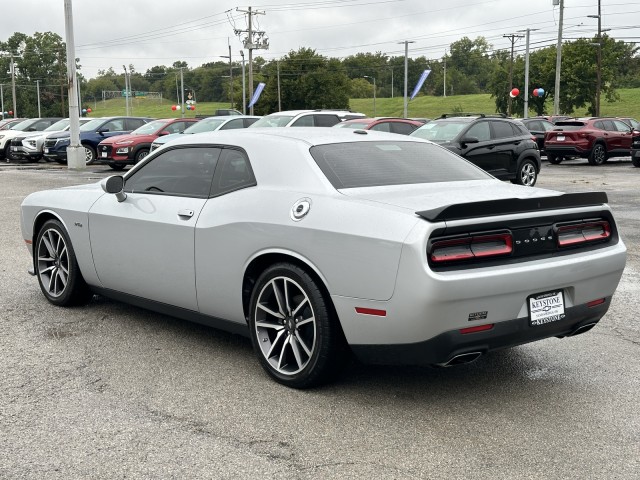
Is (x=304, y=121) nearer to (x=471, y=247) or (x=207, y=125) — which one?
(x=207, y=125)

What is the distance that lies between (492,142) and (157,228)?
12837 mm

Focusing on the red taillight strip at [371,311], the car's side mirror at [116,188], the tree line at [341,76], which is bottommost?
the red taillight strip at [371,311]

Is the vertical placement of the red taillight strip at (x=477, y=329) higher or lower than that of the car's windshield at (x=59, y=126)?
lower

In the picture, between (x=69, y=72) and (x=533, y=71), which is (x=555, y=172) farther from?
(x=533, y=71)

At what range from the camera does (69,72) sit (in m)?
25.3

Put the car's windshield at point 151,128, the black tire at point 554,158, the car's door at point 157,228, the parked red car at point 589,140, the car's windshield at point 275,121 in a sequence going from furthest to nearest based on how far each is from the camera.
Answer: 1. the black tire at point 554,158
2. the parked red car at point 589,140
3. the car's windshield at point 151,128
4. the car's windshield at point 275,121
5. the car's door at point 157,228

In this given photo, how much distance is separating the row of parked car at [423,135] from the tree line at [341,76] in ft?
154

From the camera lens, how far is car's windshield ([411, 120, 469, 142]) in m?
17.0

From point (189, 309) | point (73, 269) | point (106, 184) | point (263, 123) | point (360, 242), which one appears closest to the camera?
point (360, 242)

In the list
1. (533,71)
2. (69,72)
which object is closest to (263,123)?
(69,72)

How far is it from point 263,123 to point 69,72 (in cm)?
742

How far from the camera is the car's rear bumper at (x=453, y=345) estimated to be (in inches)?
158

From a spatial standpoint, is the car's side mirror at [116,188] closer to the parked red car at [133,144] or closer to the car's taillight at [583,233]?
the car's taillight at [583,233]

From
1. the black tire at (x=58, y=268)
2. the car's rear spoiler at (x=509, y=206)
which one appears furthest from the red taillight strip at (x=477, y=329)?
the black tire at (x=58, y=268)
